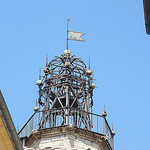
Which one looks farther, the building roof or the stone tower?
the stone tower

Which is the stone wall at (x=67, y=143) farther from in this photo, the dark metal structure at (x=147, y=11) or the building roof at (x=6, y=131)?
Result: the dark metal structure at (x=147, y=11)

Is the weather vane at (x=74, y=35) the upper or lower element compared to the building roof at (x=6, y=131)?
upper

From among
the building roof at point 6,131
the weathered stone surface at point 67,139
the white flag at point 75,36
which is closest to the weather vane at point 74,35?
the white flag at point 75,36

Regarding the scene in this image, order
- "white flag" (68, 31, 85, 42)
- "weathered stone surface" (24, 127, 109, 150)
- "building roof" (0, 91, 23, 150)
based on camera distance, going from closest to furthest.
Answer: "building roof" (0, 91, 23, 150)
"weathered stone surface" (24, 127, 109, 150)
"white flag" (68, 31, 85, 42)

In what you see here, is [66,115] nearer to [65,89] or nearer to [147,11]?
[65,89]

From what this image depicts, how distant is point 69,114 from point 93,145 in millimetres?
1864

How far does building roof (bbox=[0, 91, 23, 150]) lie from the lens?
15719 mm

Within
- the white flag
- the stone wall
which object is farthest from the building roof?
the white flag

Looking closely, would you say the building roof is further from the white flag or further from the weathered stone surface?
the white flag

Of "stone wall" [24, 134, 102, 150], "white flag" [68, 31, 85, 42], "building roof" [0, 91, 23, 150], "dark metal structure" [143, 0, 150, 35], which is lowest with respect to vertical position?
"building roof" [0, 91, 23, 150]

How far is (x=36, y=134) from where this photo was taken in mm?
27109

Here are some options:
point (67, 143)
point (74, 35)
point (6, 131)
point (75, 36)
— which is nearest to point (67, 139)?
point (67, 143)

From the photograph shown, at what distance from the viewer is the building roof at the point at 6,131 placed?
51.6 feet

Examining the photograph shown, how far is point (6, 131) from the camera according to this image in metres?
16.1
